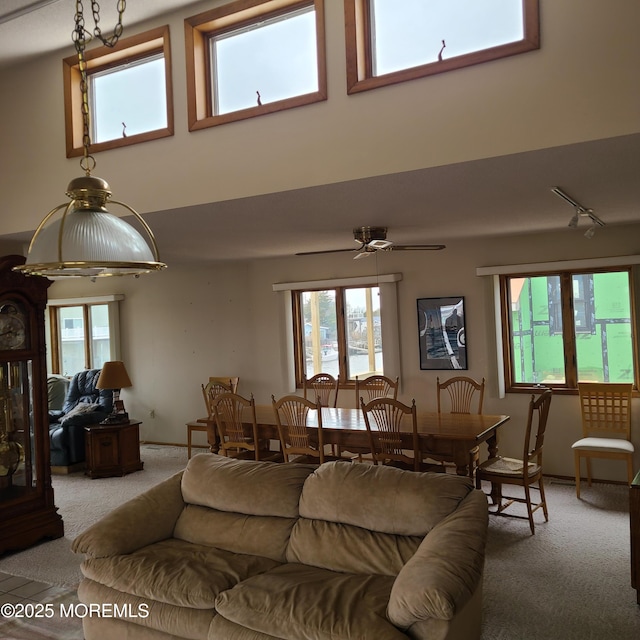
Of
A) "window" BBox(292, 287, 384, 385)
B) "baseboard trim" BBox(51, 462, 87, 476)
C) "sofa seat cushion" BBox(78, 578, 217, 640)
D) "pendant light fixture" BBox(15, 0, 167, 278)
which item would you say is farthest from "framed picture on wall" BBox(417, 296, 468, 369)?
"pendant light fixture" BBox(15, 0, 167, 278)

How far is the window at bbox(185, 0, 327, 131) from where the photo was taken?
3250 millimetres

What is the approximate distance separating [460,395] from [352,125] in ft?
12.2

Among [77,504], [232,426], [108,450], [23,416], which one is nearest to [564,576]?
[232,426]

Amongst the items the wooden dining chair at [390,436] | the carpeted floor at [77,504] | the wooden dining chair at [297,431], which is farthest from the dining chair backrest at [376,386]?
the carpeted floor at [77,504]

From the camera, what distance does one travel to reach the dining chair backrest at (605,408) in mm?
5277

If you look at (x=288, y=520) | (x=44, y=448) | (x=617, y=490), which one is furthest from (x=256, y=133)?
(x=617, y=490)

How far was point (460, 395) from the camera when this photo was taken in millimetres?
6070

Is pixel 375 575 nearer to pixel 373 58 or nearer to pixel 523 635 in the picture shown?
pixel 523 635

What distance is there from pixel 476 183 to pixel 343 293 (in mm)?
3780

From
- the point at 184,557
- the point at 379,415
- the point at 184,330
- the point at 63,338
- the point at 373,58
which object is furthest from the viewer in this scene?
the point at 63,338

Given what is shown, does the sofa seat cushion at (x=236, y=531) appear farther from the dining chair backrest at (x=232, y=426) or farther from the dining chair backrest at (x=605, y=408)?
the dining chair backrest at (x=605, y=408)

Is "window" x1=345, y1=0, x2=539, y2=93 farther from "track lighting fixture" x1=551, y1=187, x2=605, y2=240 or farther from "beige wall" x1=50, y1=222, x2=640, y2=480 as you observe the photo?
"beige wall" x1=50, y1=222, x2=640, y2=480

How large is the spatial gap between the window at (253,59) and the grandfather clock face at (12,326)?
6.39 ft

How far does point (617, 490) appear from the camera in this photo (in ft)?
17.1
